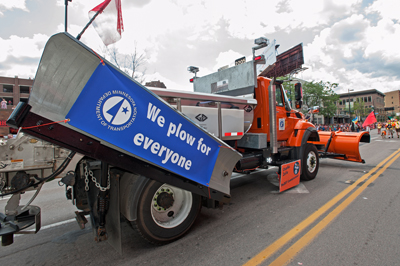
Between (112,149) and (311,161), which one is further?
(311,161)

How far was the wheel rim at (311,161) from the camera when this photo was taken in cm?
630

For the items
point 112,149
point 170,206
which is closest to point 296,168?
point 170,206

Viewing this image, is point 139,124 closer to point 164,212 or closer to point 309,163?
point 164,212

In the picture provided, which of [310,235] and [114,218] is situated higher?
[114,218]

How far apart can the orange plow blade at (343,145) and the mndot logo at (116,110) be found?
Result: 24.2 feet

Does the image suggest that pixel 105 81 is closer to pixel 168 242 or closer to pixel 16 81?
pixel 168 242

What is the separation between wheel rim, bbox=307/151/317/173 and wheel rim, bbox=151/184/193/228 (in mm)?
4439

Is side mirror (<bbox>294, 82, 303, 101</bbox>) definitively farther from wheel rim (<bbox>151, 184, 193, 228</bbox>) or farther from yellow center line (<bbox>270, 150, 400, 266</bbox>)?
wheel rim (<bbox>151, 184, 193, 228</bbox>)

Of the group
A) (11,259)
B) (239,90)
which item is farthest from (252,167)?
(11,259)

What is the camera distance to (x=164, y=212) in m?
3.16

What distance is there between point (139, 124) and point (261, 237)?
248 cm

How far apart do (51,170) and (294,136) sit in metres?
5.71

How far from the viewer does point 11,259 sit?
2936 millimetres

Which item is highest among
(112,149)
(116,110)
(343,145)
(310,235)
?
(116,110)
